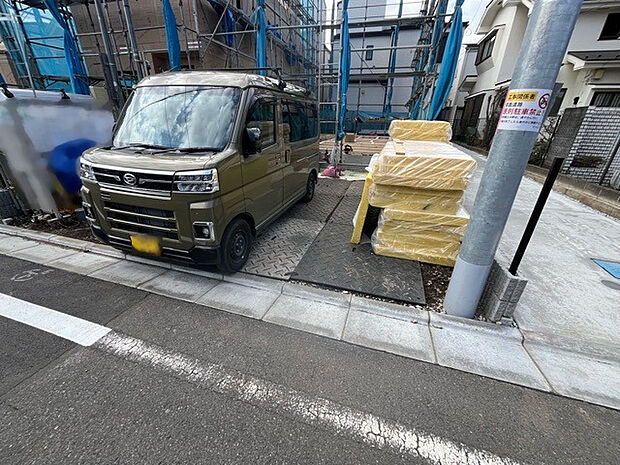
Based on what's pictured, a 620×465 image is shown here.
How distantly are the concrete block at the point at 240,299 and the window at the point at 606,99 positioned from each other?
1447 cm

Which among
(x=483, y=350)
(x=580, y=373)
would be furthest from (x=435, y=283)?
(x=580, y=373)

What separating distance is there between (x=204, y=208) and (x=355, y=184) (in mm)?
6044

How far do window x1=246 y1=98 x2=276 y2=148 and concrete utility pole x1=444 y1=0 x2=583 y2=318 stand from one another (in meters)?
2.58

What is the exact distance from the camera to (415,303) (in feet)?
9.70

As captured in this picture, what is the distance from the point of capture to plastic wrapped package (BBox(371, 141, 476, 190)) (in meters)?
3.22

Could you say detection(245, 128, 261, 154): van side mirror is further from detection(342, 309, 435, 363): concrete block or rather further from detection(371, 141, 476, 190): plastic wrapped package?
detection(342, 309, 435, 363): concrete block

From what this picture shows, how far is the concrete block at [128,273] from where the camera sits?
3287 millimetres

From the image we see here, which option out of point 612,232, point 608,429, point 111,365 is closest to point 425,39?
point 612,232

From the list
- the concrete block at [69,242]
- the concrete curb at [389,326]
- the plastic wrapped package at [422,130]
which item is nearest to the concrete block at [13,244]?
the concrete block at [69,242]

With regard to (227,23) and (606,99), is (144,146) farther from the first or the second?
(606,99)

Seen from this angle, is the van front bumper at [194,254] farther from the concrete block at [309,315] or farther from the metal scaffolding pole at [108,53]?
the metal scaffolding pole at [108,53]

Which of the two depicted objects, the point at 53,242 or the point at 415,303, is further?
the point at 53,242

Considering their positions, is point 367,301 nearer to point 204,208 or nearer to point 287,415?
point 287,415

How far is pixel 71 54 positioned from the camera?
7809 mm
